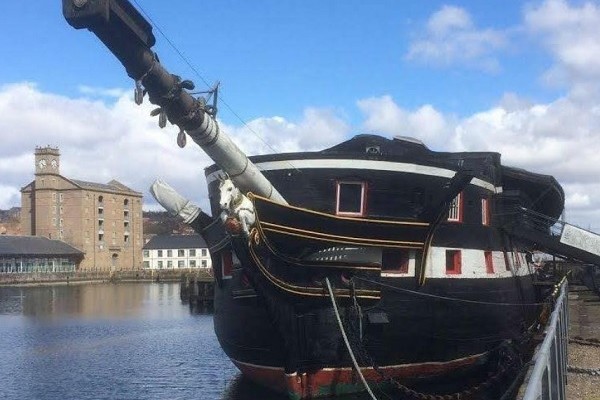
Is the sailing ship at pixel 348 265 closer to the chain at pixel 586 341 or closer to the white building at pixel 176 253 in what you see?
the chain at pixel 586 341

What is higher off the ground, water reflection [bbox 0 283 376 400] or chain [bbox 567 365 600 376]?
chain [bbox 567 365 600 376]

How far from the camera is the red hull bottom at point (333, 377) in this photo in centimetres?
1334

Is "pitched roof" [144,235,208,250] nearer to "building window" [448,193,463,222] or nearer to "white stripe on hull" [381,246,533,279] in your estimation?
"white stripe on hull" [381,246,533,279]

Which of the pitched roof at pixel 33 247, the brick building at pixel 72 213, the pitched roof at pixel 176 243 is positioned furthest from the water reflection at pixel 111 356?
the pitched roof at pixel 176 243

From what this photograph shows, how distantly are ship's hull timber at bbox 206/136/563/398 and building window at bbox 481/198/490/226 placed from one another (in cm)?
8

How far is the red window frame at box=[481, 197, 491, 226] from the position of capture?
16406 mm

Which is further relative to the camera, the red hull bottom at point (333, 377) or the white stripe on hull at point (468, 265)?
the white stripe on hull at point (468, 265)

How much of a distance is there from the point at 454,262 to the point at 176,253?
4218 inches

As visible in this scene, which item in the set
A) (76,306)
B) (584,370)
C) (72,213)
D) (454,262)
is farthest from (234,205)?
(72,213)

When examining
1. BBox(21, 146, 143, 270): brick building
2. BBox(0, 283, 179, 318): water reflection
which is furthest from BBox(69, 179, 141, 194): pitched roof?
BBox(0, 283, 179, 318): water reflection

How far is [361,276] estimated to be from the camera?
13.6 metres

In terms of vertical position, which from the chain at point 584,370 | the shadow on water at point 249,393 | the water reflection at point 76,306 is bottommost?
the water reflection at point 76,306

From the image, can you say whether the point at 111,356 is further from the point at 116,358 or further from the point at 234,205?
the point at 234,205

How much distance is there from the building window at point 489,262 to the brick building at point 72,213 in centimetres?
9649
